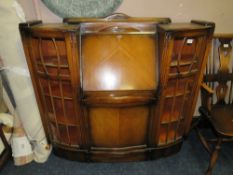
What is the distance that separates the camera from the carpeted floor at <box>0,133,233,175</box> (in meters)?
1.62

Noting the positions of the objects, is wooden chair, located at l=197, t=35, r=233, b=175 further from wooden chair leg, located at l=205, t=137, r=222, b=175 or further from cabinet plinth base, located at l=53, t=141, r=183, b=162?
cabinet plinth base, located at l=53, t=141, r=183, b=162

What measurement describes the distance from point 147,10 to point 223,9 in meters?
0.71

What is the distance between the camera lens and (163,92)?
136 centimetres

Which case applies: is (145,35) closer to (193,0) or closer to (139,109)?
(139,109)

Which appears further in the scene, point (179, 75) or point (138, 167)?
point (138, 167)

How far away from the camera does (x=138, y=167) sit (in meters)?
1.66

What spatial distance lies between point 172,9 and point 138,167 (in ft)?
4.81

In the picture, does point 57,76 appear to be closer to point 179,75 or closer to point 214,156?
point 179,75

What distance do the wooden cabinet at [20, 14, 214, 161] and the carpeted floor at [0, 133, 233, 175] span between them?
0.33 meters

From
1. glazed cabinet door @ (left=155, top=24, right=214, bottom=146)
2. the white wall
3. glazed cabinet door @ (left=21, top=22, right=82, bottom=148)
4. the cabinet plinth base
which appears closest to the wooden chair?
glazed cabinet door @ (left=155, top=24, right=214, bottom=146)

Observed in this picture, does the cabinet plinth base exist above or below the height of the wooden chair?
below

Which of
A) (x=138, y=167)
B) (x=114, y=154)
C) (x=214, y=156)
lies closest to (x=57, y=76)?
(x=114, y=154)

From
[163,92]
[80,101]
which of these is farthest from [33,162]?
[163,92]

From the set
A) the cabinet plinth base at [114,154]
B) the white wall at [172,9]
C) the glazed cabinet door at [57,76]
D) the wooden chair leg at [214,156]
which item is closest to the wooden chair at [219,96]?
the wooden chair leg at [214,156]
